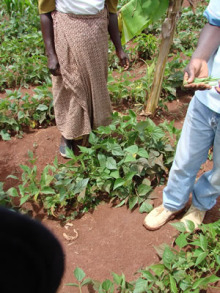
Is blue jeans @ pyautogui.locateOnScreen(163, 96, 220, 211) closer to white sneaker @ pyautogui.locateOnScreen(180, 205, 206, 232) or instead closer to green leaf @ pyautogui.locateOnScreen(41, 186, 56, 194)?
white sneaker @ pyautogui.locateOnScreen(180, 205, 206, 232)

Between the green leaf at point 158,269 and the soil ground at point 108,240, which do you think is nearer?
the green leaf at point 158,269

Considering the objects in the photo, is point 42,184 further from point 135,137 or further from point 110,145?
point 135,137

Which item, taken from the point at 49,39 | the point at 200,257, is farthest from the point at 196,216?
the point at 49,39

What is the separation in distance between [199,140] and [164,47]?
54.7 inches

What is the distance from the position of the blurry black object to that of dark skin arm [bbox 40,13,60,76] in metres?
1.81

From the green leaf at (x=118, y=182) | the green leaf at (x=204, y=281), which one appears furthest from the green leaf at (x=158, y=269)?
the green leaf at (x=118, y=182)

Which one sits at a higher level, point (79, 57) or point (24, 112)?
point (79, 57)

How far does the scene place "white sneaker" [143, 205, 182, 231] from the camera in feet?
7.04

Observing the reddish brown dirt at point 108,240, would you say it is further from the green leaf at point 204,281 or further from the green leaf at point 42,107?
the green leaf at point 42,107

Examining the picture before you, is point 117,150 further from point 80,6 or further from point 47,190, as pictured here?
point 80,6

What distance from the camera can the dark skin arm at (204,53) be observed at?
1.49 metres

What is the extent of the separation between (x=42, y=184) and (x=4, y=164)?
2.07 ft

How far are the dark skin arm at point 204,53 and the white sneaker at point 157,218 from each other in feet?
3.42

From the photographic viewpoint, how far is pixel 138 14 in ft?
8.60
